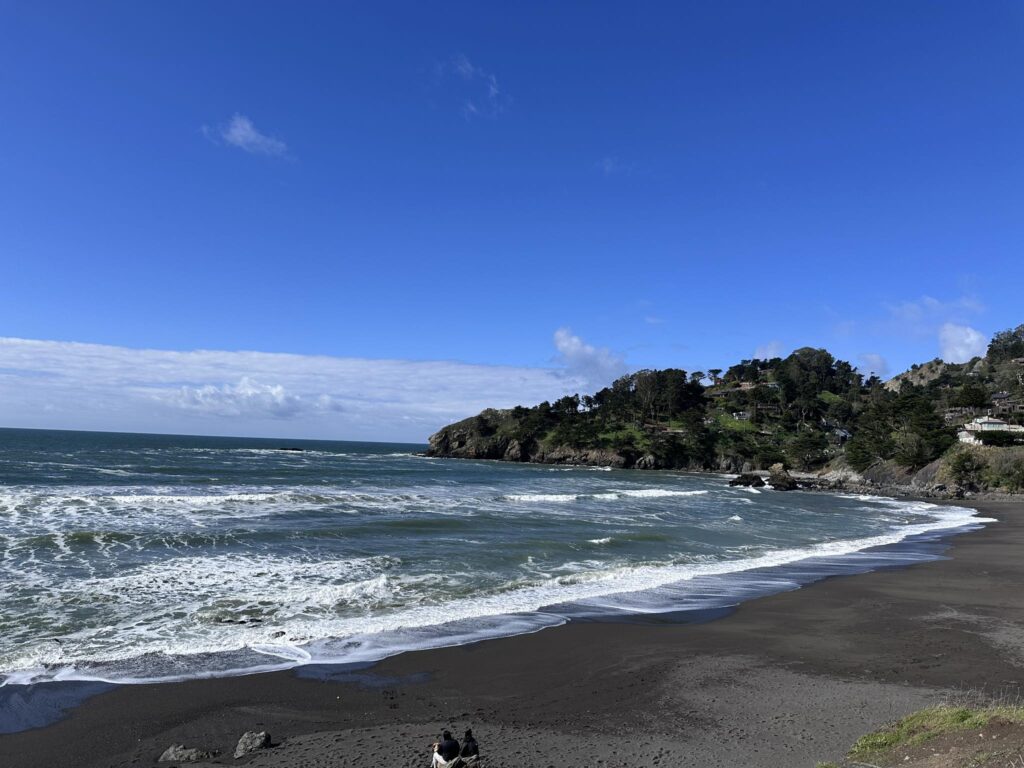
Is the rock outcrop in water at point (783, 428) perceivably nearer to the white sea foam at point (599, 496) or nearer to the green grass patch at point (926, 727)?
the white sea foam at point (599, 496)

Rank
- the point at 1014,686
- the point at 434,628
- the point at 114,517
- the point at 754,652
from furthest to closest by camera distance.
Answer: the point at 114,517
the point at 434,628
the point at 754,652
the point at 1014,686

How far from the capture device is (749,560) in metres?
23.9

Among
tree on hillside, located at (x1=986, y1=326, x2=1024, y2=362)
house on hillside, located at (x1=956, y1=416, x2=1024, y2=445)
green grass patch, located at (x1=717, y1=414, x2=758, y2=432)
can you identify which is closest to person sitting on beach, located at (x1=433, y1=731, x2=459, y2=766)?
house on hillside, located at (x1=956, y1=416, x2=1024, y2=445)

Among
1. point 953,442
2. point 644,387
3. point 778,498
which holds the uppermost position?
point 644,387

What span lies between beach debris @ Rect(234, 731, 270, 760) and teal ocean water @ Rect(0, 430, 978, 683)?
3090 mm

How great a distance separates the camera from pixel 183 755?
7832 millimetres

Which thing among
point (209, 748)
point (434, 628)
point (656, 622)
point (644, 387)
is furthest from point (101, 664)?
point (644, 387)

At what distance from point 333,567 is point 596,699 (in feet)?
39.8

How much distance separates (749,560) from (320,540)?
17239mm

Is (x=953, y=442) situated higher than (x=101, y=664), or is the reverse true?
(x=953, y=442)

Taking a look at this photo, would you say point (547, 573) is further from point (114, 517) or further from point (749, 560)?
point (114, 517)

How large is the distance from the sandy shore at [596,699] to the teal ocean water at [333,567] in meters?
1.22

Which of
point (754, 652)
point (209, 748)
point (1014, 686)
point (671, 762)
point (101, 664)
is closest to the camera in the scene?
point (671, 762)

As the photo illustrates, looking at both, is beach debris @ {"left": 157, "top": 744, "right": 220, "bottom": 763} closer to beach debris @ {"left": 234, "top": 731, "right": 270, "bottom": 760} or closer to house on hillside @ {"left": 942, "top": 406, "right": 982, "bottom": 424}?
beach debris @ {"left": 234, "top": 731, "right": 270, "bottom": 760}
